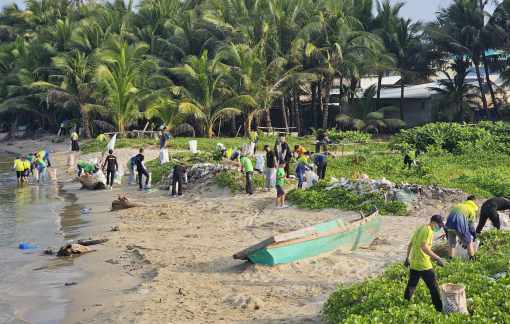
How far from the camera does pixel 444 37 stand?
123 feet

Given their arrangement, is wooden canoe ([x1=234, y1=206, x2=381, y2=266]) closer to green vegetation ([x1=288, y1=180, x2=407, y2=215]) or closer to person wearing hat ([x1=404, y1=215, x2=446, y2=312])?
person wearing hat ([x1=404, y1=215, x2=446, y2=312])

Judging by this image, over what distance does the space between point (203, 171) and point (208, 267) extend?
954cm

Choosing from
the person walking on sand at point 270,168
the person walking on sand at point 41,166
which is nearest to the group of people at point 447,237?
the person walking on sand at point 270,168

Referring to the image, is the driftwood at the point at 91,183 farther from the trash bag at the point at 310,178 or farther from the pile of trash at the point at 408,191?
the pile of trash at the point at 408,191

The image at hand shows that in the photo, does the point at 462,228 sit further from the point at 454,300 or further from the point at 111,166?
the point at 111,166

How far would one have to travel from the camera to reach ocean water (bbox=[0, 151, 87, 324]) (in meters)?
8.74

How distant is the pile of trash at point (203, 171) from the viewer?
1906cm

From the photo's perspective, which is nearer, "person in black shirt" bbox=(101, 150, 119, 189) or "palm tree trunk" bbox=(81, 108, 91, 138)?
"person in black shirt" bbox=(101, 150, 119, 189)

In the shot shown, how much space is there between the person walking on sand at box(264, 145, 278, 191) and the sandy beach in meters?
0.79

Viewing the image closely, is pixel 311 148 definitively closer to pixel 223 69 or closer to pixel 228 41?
pixel 223 69

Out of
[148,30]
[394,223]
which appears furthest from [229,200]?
[148,30]

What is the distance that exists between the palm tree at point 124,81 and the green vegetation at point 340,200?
20.3 m

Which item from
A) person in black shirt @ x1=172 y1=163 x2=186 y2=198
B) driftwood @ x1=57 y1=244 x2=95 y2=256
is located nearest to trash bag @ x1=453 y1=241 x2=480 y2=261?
driftwood @ x1=57 y1=244 x2=95 y2=256

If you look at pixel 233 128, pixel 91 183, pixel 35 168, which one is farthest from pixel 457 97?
pixel 35 168
